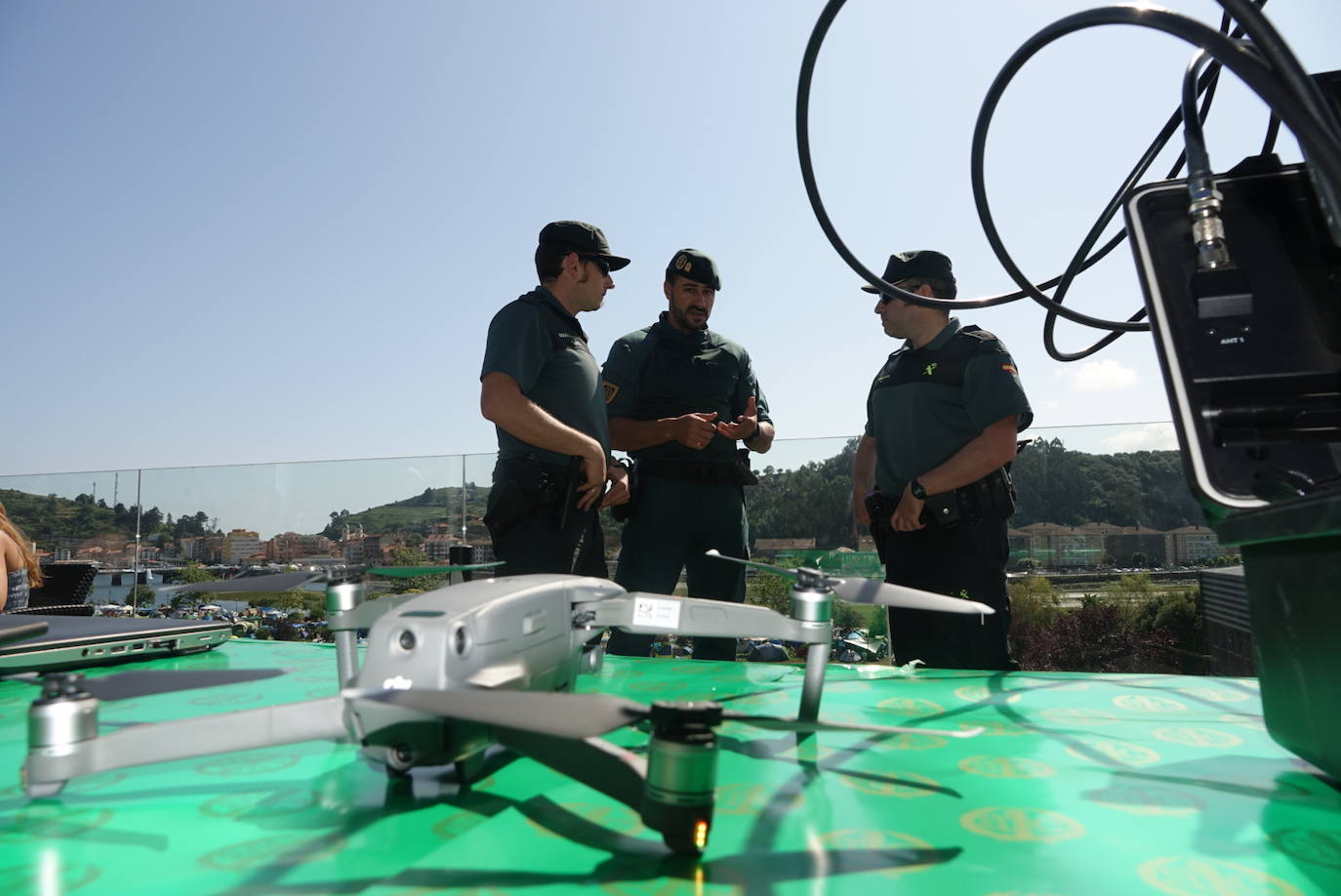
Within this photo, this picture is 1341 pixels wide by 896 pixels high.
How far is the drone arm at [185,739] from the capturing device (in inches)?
16.8

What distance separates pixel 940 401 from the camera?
215 cm

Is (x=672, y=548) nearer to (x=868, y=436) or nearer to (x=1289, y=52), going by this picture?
(x=868, y=436)

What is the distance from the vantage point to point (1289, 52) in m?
0.46

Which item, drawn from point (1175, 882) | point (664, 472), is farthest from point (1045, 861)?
point (664, 472)

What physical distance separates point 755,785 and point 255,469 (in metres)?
6.70

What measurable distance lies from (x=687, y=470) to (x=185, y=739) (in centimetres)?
194

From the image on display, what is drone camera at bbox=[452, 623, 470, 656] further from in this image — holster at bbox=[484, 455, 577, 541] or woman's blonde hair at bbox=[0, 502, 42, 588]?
woman's blonde hair at bbox=[0, 502, 42, 588]

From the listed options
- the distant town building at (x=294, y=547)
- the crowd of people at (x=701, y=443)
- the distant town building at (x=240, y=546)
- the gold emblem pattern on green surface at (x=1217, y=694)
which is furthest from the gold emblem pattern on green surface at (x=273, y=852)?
the distant town building at (x=240, y=546)

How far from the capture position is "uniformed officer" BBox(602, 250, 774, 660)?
2322mm

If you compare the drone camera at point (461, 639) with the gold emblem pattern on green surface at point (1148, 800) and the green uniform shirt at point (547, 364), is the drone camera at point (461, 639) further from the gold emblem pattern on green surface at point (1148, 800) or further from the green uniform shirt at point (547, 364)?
the green uniform shirt at point (547, 364)

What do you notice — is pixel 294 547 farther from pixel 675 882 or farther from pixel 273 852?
→ pixel 675 882

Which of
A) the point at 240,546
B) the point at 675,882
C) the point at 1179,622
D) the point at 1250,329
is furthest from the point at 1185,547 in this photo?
the point at 240,546

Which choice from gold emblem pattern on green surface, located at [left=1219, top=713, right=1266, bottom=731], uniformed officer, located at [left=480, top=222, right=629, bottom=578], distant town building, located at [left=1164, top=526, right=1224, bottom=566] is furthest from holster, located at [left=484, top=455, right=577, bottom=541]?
distant town building, located at [left=1164, top=526, right=1224, bottom=566]

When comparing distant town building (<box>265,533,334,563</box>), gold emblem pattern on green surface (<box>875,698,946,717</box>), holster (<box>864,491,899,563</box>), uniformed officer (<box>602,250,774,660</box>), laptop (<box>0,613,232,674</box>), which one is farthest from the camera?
distant town building (<box>265,533,334,563</box>)
